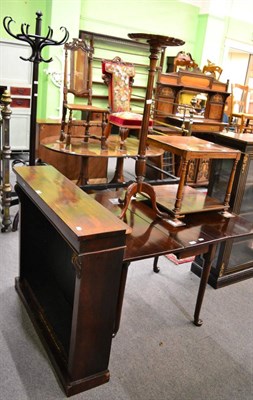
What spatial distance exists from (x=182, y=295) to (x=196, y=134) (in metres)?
3.19

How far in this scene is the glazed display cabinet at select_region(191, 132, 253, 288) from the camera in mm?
2387

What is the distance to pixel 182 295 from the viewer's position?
8.00 feet

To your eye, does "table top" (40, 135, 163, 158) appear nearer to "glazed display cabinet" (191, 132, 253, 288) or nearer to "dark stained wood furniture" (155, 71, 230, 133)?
"dark stained wood furniture" (155, 71, 230, 133)

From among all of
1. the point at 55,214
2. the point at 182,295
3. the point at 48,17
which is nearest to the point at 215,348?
the point at 182,295

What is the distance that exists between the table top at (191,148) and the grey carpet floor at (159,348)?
1010 mm

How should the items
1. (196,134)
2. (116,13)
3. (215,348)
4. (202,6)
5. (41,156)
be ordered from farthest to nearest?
(202,6) → (116,13) → (196,134) → (41,156) → (215,348)

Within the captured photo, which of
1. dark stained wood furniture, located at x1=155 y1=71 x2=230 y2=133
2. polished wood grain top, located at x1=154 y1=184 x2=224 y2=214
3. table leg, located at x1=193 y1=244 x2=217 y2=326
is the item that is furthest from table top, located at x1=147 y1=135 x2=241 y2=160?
dark stained wood furniture, located at x1=155 y1=71 x2=230 y2=133

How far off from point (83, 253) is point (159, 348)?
89 cm

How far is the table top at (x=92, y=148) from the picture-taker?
11.6 ft

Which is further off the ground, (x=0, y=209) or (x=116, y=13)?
(x=116, y=13)

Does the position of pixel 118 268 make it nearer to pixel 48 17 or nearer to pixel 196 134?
pixel 196 134

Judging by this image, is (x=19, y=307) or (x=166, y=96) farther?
(x=166, y=96)

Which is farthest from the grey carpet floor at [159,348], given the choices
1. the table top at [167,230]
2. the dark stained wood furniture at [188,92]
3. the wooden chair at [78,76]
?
the dark stained wood furniture at [188,92]

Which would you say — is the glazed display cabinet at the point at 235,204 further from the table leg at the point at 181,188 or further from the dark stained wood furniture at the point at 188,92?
the dark stained wood furniture at the point at 188,92
